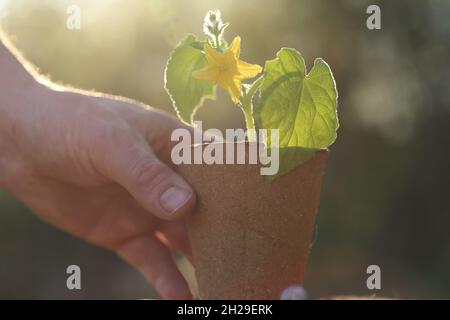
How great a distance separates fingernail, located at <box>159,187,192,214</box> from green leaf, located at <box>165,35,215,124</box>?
0.44 ft

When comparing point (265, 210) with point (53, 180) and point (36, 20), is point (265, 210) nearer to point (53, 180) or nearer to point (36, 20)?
point (53, 180)

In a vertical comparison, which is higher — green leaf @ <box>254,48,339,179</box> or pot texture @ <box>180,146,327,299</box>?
green leaf @ <box>254,48,339,179</box>

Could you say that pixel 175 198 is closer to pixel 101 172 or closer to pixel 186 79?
pixel 186 79

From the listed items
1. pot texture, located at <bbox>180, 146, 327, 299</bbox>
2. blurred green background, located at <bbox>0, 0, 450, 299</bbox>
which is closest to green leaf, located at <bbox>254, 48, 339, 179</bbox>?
pot texture, located at <bbox>180, 146, 327, 299</bbox>

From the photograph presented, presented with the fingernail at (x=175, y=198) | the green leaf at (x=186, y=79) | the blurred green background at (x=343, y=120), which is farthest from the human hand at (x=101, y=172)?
the blurred green background at (x=343, y=120)

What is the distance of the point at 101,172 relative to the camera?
133cm

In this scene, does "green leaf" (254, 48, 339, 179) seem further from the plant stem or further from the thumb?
the thumb

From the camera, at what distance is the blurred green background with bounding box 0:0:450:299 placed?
207 inches

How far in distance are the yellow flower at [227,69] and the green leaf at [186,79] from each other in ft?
0.28

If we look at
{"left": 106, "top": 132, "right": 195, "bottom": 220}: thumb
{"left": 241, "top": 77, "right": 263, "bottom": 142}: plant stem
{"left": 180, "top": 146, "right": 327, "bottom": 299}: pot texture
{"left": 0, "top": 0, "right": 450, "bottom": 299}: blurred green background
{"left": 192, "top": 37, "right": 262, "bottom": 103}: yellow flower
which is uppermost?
{"left": 0, "top": 0, "right": 450, "bottom": 299}: blurred green background

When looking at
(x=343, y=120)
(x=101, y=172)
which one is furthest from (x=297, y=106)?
(x=343, y=120)

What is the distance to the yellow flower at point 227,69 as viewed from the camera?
100 cm

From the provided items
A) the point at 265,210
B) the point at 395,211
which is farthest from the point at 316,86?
the point at 395,211

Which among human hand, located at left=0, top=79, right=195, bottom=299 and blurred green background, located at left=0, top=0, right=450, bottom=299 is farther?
blurred green background, located at left=0, top=0, right=450, bottom=299
